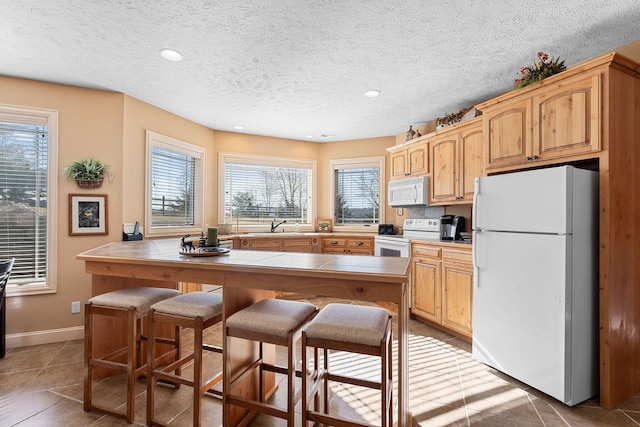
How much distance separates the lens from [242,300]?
6.14 ft

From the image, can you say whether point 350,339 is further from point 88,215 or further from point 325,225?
point 325,225

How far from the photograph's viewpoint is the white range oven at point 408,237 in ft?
11.9

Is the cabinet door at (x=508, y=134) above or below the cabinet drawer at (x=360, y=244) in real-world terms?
above

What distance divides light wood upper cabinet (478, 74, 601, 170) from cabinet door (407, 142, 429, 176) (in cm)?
113

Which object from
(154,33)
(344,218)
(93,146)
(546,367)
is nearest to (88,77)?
(93,146)

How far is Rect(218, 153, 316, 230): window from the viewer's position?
4.89 meters

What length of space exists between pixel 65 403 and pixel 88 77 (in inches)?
107

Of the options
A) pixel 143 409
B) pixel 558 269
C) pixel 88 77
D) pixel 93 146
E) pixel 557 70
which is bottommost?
pixel 143 409

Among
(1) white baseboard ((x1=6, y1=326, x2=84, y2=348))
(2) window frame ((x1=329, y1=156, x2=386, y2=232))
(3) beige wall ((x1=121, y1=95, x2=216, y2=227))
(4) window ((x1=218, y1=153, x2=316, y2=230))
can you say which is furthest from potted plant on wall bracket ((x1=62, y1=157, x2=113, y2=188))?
(2) window frame ((x1=329, y1=156, x2=386, y2=232))

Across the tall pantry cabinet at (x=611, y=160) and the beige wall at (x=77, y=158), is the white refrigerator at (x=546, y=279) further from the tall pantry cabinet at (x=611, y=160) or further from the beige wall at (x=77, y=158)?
the beige wall at (x=77, y=158)

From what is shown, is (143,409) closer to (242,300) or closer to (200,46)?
(242,300)

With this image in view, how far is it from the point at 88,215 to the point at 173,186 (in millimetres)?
1109

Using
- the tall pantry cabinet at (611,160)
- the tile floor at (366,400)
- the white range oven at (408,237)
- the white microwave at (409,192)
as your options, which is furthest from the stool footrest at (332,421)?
the white microwave at (409,192)

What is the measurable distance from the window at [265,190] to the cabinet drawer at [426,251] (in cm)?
219
